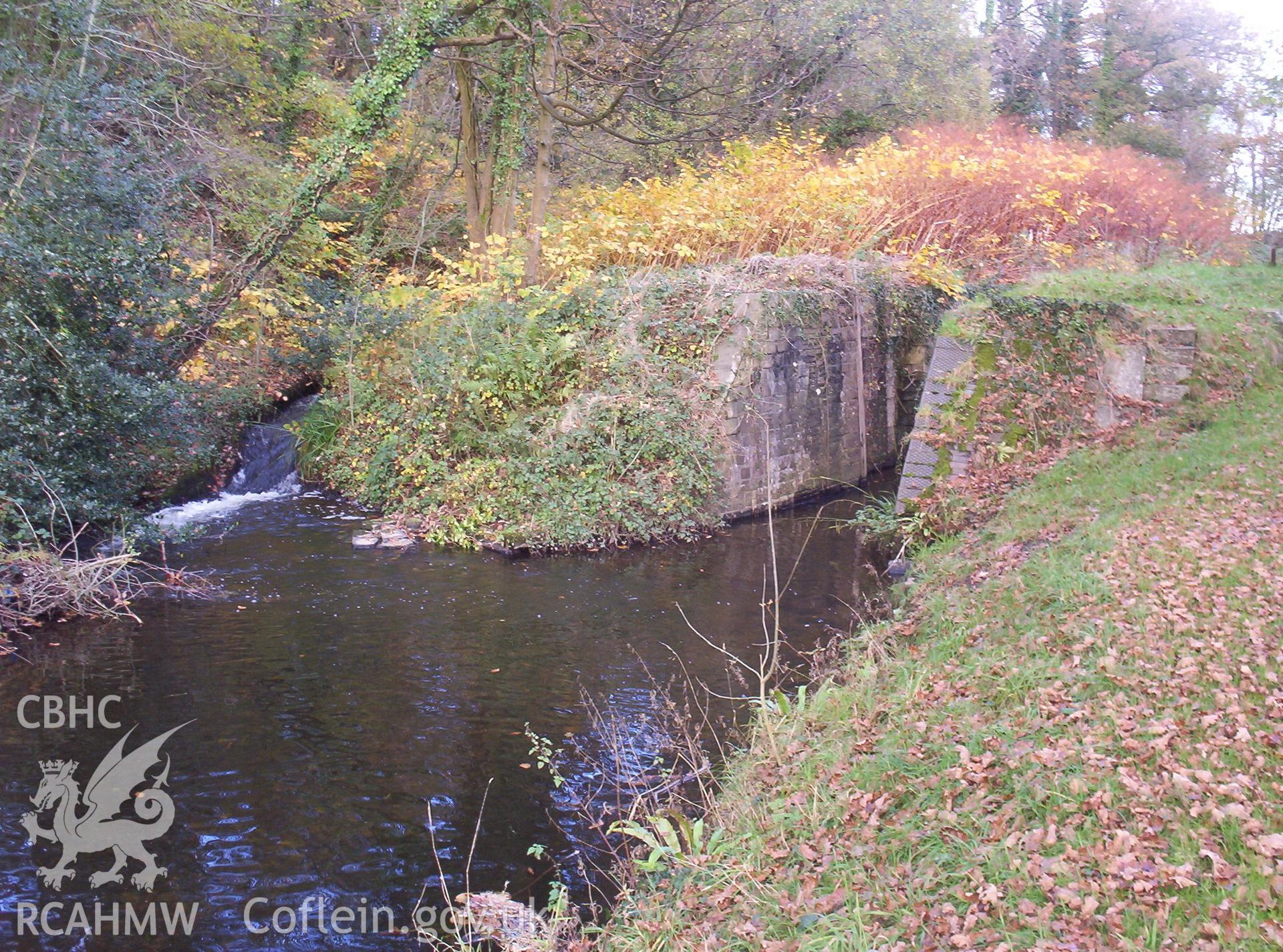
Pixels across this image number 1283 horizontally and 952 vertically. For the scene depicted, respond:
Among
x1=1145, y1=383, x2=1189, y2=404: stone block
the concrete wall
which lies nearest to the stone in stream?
the concrete wall

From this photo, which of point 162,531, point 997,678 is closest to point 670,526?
point 162,531

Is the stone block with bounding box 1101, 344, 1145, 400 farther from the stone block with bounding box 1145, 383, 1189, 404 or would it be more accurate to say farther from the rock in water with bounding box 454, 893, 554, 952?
the rock in water with bounding box 454, 893, 554, 952

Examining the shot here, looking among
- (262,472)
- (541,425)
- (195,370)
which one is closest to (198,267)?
(195,370)

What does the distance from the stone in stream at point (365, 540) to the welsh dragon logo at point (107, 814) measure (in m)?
4.38

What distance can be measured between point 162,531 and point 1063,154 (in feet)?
47.9

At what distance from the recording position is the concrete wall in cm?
1139

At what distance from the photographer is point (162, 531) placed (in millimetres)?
8688

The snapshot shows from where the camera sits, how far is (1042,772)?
3934 mm

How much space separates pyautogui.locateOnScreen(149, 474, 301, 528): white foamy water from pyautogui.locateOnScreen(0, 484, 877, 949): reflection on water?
1.53 ft

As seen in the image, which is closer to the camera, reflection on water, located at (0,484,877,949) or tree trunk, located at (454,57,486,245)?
reflection on water, located at (0,484,877,949)

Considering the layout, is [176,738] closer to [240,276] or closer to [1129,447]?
[240,276]

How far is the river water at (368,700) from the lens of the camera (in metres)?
4.47

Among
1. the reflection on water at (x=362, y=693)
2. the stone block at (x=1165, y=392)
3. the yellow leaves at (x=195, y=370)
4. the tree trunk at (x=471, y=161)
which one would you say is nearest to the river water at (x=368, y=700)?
the reflection on water at (x=362, y=693)

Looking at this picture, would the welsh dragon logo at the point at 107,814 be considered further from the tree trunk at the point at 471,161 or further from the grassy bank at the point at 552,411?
the tree trunk at the point at 471,161
